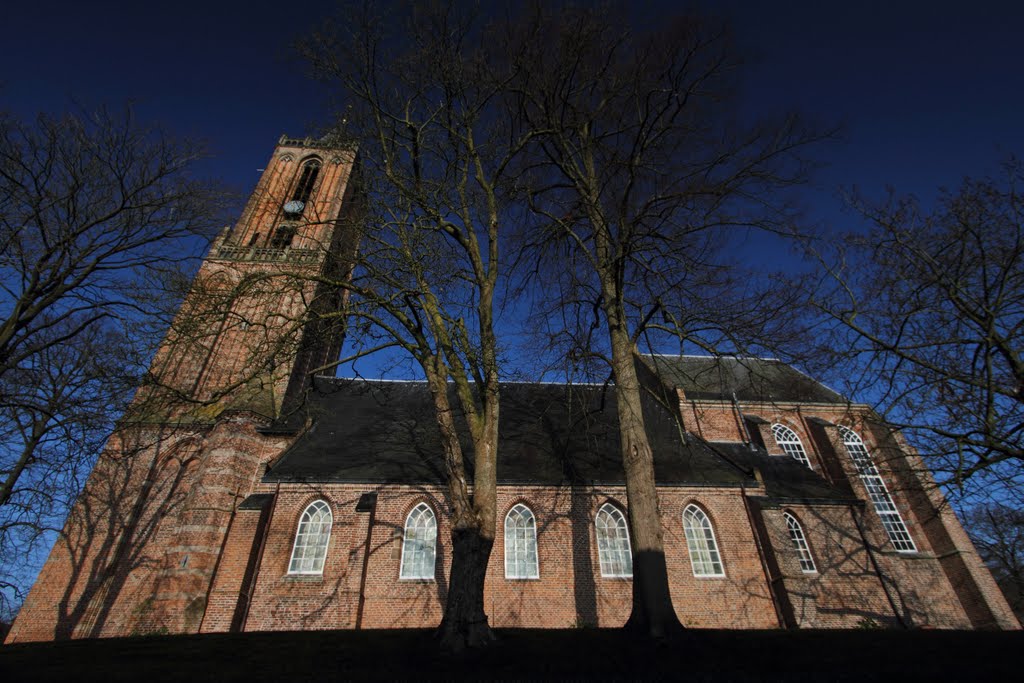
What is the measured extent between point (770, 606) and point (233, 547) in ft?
48.7

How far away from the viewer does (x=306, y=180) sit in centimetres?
2516

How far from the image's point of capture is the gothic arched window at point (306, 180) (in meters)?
24.3

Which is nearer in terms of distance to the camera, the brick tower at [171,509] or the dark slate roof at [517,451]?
the brick tower at [171,509]

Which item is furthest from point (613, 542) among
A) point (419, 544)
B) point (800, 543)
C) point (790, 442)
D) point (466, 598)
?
point (790, 442)

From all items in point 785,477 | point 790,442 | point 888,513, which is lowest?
point 888,513

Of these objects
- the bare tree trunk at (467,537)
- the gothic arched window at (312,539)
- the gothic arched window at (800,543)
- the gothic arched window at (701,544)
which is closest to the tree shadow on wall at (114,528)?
the gothic arched window at (312,539)

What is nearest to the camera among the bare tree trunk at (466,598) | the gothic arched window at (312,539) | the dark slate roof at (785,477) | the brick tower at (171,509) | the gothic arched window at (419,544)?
the bare tree trunk at (466,598)

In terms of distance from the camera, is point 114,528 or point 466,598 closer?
point 466,598

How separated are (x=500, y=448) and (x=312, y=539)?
A: 6083mm

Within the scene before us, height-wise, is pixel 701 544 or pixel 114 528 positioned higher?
pixel 114 528

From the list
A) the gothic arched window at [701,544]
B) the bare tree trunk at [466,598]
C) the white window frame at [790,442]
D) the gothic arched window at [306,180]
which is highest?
the gothic arched window at [306,180]

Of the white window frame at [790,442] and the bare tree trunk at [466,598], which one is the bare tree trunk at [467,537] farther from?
the white window frame at [790,442]

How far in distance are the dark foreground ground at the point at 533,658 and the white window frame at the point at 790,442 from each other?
14.5 metres

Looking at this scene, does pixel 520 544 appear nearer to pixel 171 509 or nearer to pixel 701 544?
pixel 701 544
